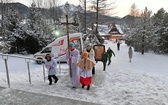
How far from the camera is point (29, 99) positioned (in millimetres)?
4656

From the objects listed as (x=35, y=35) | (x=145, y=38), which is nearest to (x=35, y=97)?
(x=35, y=35)

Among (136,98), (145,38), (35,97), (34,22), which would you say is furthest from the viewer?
(145,38)

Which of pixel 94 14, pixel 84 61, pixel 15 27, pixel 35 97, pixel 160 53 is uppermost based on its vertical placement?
pixel 94 14

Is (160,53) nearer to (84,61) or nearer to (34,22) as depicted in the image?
(34,22)

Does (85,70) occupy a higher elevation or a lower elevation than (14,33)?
lower

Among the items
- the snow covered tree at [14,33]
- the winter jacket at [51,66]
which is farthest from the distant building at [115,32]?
the winter jacket at [51,66]

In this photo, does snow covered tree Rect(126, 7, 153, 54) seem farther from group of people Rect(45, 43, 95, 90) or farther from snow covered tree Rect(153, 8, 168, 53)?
group of people Rect(45, 43, 95, 90)

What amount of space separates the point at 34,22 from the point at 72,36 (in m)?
13.8

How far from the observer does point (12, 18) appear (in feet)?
78.5

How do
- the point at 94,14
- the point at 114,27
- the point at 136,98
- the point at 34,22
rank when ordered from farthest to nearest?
the point at 114,27 < the point at 94,14 < the point at 34,22 < the point at 136,98

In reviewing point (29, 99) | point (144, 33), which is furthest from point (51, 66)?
point (144, 33)

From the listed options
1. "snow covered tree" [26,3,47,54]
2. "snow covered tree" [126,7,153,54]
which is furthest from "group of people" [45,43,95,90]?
"snow covered tree" [126,7,153,54]

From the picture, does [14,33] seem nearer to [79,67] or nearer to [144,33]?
[144,33]

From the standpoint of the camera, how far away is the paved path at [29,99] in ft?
14.7
